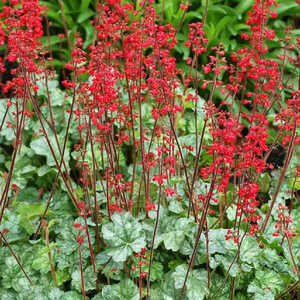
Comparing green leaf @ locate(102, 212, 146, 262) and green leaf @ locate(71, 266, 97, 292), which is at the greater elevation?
green leaf @ locate(102, 212, 146, 262)

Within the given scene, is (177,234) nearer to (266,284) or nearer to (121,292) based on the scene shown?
(121,292)

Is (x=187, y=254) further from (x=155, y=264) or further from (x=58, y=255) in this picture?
(x=58, y=255)

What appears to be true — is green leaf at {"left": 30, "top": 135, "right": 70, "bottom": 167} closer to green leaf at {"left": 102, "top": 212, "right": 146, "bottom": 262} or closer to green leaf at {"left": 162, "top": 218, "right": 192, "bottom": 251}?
green leaf at {"left": 102, "top": 212, "right": 146, "bottom": 262}

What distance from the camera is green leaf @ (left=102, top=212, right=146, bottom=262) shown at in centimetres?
286

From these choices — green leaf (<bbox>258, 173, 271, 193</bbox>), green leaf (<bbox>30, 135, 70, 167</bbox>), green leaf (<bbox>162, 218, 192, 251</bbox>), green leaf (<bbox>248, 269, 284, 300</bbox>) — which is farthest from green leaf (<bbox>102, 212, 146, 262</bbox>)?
green leaf (<bbox>258, 173, 271, 193</bbox>)

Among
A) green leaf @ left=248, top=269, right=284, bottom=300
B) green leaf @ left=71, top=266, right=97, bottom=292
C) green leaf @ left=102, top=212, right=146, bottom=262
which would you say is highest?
green leaf @ left=102, top=212, right=146, bottom=262

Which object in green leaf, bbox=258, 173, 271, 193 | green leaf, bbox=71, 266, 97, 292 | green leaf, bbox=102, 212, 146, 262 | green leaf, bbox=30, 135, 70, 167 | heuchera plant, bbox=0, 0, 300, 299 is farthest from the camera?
green leaf, bbox=258, 173, 271, 193

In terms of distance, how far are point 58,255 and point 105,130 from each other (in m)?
1.09

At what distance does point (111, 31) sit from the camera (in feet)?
9.43

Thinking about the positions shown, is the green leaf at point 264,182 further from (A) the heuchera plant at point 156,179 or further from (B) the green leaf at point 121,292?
(B) the green leaf at point 121,292

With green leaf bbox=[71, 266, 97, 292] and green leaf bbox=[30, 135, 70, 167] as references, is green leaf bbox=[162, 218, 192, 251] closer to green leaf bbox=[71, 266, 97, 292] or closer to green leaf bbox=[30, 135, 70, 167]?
green leaf bbox=[71, 266, 97, 292]

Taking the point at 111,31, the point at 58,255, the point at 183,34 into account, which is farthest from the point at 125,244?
the point at 183,34

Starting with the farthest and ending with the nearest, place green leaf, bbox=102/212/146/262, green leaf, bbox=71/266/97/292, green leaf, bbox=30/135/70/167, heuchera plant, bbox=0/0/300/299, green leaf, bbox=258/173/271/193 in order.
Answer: green leaf, bbox=258/173/271/193 → green leaf, bbox=30/135/70/167 → green leaf, bbox=71/266/97/292 → green leaf, bbox=102/212/146/262 → heuchera plant, bbox=0/0/300/299

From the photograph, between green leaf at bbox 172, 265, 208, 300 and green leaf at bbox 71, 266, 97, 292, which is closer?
green leaf at bbox 172, 265, 208, 300
